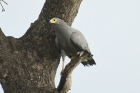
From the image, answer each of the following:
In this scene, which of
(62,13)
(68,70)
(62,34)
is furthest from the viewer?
(62,13)

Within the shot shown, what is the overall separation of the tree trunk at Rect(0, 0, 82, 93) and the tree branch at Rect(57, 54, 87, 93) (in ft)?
0.22

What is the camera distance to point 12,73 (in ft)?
8.94

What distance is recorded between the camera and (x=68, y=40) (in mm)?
2943

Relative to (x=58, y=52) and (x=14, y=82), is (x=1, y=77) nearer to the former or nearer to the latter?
(x=14, y=82)

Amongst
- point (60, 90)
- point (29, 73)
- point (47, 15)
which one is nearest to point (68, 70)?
point (60, 90)

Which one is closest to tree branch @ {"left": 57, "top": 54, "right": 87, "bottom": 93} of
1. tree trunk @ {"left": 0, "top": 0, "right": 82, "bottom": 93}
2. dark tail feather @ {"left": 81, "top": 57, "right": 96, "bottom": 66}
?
tree trunk @ {"left": 0, "top": 0, "right": 82, "bottom": 93}

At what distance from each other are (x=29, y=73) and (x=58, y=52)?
0.47 meters

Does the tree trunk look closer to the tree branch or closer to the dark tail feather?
the tree branch

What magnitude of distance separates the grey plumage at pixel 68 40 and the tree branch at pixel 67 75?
0.15m

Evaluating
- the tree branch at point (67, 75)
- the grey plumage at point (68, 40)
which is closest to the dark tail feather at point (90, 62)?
the grey plumage at point (68, 40)

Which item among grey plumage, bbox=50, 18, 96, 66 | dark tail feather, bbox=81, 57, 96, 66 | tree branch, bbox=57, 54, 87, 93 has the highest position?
grey plumage, bbox=50, 18, 96, 66

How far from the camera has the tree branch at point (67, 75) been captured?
2656 mm

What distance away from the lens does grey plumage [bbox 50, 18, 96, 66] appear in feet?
9.55

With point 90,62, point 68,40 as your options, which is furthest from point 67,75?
point 90,62
